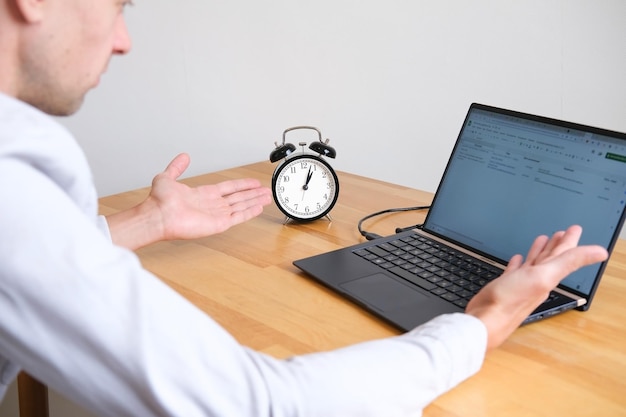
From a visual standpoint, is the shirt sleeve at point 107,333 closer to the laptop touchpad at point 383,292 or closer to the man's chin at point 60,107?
the man's chin at point 60,107

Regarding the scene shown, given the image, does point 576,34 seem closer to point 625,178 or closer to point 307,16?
point 307,16

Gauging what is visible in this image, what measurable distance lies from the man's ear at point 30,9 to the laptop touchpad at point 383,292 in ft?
2.15

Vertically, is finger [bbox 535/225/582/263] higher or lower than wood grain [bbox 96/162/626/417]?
higher

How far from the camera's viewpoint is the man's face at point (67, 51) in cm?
81

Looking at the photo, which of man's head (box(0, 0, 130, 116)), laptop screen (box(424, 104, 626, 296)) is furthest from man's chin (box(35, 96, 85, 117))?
laptop screen (box(424, 104, 626, 296))

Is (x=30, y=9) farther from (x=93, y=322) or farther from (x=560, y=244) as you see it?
(x=560, y=244)

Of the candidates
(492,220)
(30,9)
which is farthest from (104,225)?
(492,220)

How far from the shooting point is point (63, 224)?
0.69 m

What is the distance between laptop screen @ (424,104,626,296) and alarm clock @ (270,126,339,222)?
0.84 ft

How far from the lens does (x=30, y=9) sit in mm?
764

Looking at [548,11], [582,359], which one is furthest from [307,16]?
[582,359]

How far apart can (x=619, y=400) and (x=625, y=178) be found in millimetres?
373

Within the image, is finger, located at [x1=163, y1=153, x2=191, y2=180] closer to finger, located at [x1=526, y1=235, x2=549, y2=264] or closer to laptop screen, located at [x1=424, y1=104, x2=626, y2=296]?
laptop screen, located at [x1=424, y1=104, x2=626, y2=296]

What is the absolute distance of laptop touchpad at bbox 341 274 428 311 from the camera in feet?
3.81
